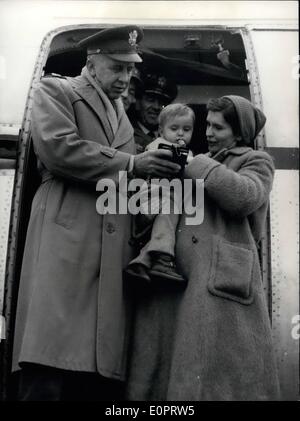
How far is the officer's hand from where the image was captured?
11.5ft

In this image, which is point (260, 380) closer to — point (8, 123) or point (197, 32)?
point (8, 123)

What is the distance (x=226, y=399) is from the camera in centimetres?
330

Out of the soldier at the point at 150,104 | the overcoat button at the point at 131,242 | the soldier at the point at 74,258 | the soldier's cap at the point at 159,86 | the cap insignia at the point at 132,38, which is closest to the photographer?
the soldier at the point at 74,258

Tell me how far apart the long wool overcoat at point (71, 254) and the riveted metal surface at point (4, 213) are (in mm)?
279

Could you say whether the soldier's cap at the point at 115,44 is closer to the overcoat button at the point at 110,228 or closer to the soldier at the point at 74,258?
the soldier at the point at 74,258

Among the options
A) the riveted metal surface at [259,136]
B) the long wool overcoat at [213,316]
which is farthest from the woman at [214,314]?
the riveted metal surface at [259,136]

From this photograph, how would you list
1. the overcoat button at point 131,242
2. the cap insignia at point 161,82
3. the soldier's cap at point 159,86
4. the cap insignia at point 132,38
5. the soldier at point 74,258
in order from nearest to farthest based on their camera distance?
the soldier at point 74,258 → the overcoat button at point 131,242 → the cap insignia at point 132,38 → the soldier's cap at point 159,86 → the cap insignia at point 161,82

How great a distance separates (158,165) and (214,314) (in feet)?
2.42

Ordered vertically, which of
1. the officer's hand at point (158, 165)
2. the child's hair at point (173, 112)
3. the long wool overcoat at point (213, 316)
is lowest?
the long wool overcoat at point (213, 316)

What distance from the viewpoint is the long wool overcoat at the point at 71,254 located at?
334 cm

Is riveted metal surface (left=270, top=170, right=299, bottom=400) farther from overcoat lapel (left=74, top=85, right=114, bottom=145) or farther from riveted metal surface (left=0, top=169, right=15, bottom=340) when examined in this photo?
riveted metal surface (left=0, top=169, right=15, bottom=340)
